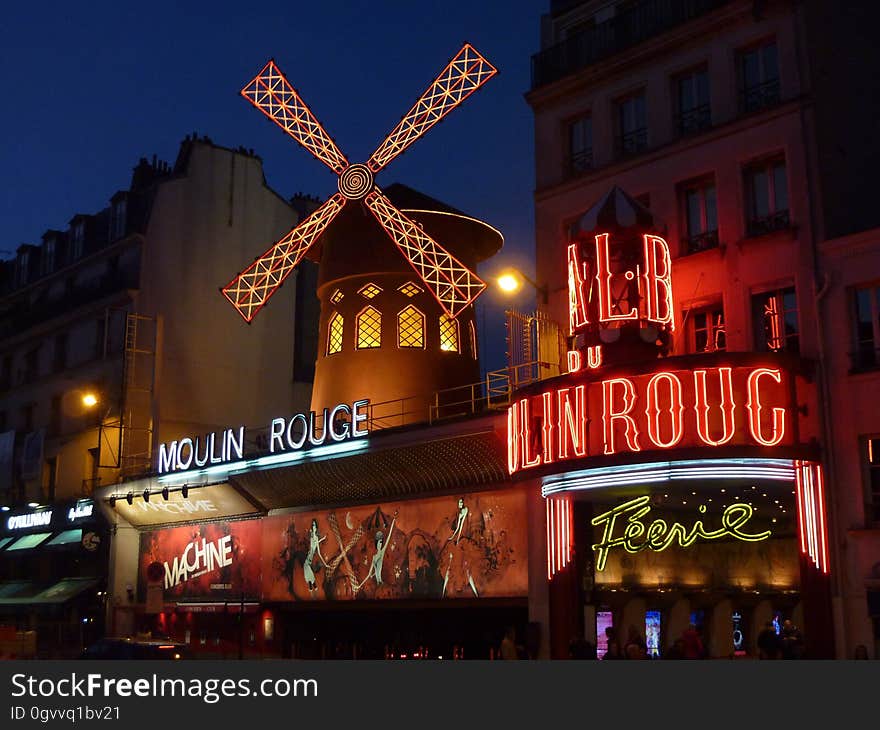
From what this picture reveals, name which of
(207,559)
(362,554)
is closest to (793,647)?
(362,554)

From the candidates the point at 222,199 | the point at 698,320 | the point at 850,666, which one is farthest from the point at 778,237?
the point at 222,199

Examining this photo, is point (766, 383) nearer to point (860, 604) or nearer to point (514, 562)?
point (860, 604)

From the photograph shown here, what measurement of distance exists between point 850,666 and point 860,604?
28.5 feet

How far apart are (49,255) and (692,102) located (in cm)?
2331

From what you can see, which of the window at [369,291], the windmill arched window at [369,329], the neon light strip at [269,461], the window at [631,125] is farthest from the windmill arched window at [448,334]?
the window at [631,125]

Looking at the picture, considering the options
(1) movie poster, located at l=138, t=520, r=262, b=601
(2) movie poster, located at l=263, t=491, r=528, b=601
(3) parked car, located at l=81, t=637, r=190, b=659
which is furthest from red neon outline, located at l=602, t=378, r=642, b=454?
(1) movie poster, located at l=138, t=520, r=262, b=601

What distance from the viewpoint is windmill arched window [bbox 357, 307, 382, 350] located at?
885 inches

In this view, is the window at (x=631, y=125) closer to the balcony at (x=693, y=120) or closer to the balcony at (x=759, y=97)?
the balcony at (x=693, y=120)

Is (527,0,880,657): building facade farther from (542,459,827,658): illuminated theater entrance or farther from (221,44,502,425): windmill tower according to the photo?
(221,44,502,425): windmill tower

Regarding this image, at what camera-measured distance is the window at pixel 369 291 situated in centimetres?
2273

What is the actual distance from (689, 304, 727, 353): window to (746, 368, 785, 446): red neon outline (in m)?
1.70

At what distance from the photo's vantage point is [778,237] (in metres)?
14.6

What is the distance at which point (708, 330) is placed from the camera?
15148 mm

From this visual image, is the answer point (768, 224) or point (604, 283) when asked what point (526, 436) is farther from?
point (768, 224)
